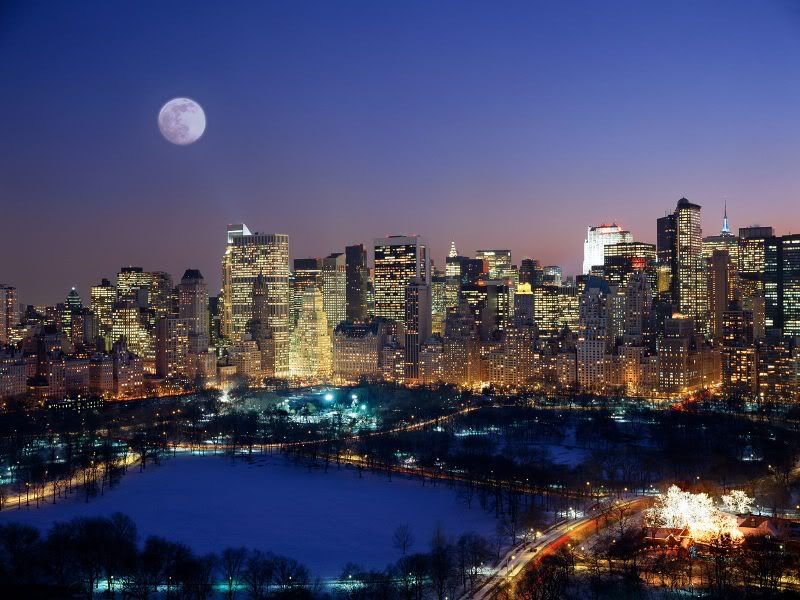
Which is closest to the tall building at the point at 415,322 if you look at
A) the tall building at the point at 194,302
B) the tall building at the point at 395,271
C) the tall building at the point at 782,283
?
the tall building at the point at 395,271

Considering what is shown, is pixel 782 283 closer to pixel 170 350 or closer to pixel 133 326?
pixel 170 350

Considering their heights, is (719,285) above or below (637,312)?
above

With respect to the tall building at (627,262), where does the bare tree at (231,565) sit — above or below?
below

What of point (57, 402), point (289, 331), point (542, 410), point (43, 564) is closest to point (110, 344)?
point (289, 331)

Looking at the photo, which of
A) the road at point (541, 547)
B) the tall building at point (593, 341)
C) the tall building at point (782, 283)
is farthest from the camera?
the tall building at point (782, 283)

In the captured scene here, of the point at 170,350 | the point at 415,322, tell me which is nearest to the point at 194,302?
the point at 170,350

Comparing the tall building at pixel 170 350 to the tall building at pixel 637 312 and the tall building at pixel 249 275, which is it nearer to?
the tall building at pixel 249 275

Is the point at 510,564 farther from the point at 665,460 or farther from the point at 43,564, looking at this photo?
the point at 665,460
